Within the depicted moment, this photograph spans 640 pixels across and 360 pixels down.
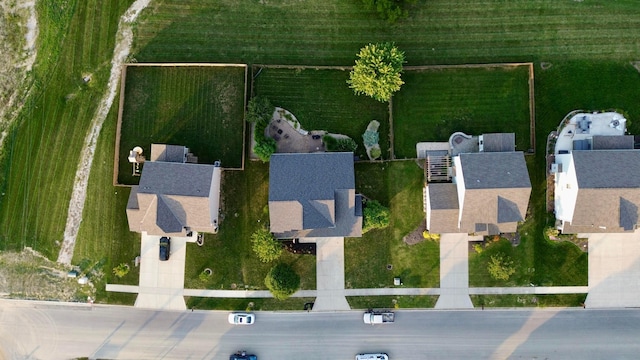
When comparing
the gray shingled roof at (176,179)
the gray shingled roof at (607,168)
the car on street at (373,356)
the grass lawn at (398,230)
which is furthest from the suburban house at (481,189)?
the gray shingled roof at (176,179)

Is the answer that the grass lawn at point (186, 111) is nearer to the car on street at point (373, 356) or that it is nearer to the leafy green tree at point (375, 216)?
the leafy green tree at point (375, 216)

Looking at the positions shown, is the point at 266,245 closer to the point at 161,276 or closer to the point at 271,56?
the point at 161,276

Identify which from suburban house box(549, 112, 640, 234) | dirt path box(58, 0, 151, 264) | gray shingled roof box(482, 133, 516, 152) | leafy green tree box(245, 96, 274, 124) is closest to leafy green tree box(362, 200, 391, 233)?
gray shingled roof box(482, 133, 516, 152)

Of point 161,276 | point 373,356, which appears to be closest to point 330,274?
point 373,356

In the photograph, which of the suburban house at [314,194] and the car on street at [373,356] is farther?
the car on street at [373,356]

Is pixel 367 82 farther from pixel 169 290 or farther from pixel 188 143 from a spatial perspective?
pixel 169 290

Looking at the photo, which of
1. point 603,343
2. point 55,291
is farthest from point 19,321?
point 603,343

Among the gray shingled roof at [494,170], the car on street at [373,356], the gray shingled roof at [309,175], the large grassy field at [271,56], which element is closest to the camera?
the gray shingled roof at [494,170]

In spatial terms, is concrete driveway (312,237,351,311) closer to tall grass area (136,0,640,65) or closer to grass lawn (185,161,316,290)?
grass lawn (185,161,316,290)
